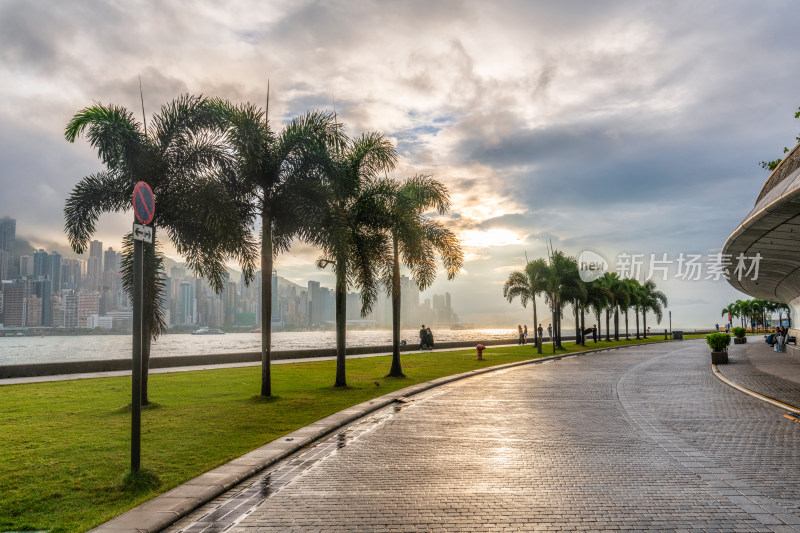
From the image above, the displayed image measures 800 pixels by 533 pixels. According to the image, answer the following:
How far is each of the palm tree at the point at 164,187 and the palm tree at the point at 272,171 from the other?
2.06 feet

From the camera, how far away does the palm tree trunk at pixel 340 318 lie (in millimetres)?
15008

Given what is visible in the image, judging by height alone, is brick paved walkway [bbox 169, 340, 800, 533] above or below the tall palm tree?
below

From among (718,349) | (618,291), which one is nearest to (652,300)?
(618,291)

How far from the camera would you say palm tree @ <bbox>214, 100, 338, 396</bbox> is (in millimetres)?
14648

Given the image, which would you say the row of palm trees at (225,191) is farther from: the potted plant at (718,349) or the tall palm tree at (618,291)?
the tall palm tree at (618,291)

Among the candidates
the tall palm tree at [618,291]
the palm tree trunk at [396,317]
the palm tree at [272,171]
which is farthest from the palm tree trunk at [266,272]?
the tall palm tree at [618,291]

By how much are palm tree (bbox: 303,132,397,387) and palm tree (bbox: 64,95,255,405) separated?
7.09 ft

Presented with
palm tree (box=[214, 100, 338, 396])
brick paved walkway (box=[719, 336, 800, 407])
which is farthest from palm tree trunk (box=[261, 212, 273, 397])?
brick paved walkway (box=[719, 336, 800, 407])

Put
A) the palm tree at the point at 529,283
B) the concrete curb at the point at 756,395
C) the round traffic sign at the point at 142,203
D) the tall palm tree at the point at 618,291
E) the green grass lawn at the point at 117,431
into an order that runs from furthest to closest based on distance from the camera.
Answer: the tall palm tree at the point at 618,291 → the palm tree at the point at 529,283 → the concrete curb at the point at 756,395 → the round traffic sign at the point at 142,203 → the green grass lawn at the point at 117,431

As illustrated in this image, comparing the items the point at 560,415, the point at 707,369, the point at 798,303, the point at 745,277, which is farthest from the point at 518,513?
the point at 798,303

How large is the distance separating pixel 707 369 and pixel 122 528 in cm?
2447

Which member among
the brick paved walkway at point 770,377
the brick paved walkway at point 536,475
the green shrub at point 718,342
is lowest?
the brick paved walkway at point 770,377

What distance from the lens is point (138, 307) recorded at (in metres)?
6.94

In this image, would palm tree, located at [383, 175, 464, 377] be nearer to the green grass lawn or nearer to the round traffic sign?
the green grass lawn
